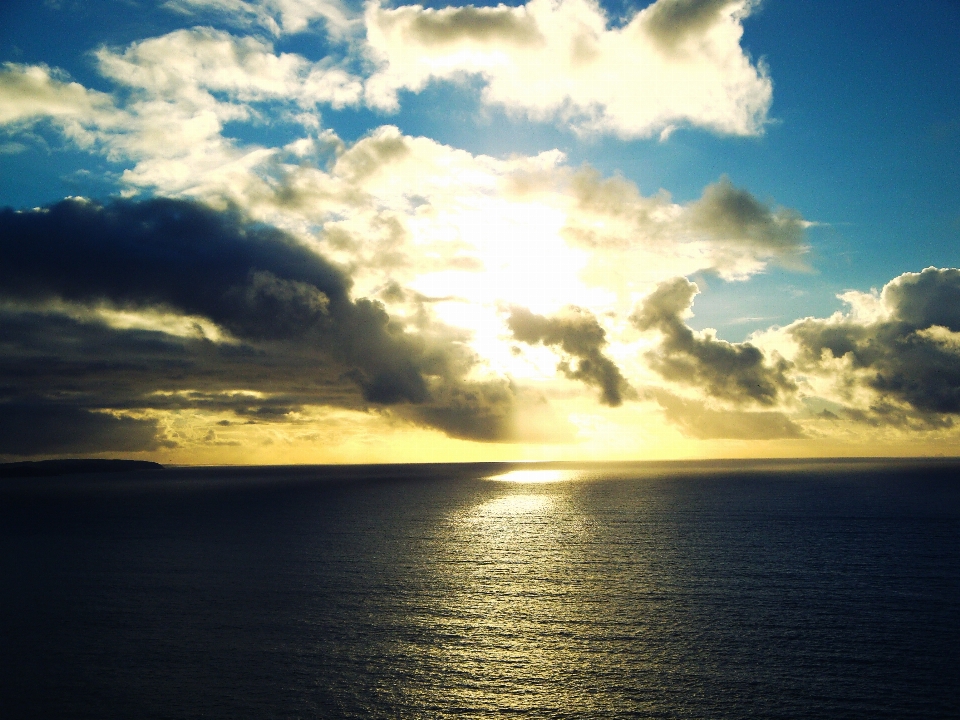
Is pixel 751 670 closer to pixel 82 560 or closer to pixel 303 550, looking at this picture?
pixel 303 550

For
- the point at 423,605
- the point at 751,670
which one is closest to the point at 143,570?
the point at 423,605

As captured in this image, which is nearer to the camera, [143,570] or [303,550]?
A: [143,570]

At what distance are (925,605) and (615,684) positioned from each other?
111 ft

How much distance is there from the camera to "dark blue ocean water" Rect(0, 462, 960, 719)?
35281mm

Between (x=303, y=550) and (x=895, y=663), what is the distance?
6921cm

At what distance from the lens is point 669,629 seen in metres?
47.4

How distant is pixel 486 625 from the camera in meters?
48.8

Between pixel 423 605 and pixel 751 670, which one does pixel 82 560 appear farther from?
pixel 751 670

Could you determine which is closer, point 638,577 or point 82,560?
point 638,577

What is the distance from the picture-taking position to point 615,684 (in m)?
37.1

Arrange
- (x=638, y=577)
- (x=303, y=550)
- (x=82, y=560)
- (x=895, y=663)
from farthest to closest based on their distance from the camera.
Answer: (x=303, y=550) < (x=82, y=560) < (x=638, y=577) < (x=895, y=663)

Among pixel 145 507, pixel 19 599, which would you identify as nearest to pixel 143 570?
pixel 19 599

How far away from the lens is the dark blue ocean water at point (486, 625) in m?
35.3

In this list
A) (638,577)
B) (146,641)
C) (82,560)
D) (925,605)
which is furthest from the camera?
(82,560)
